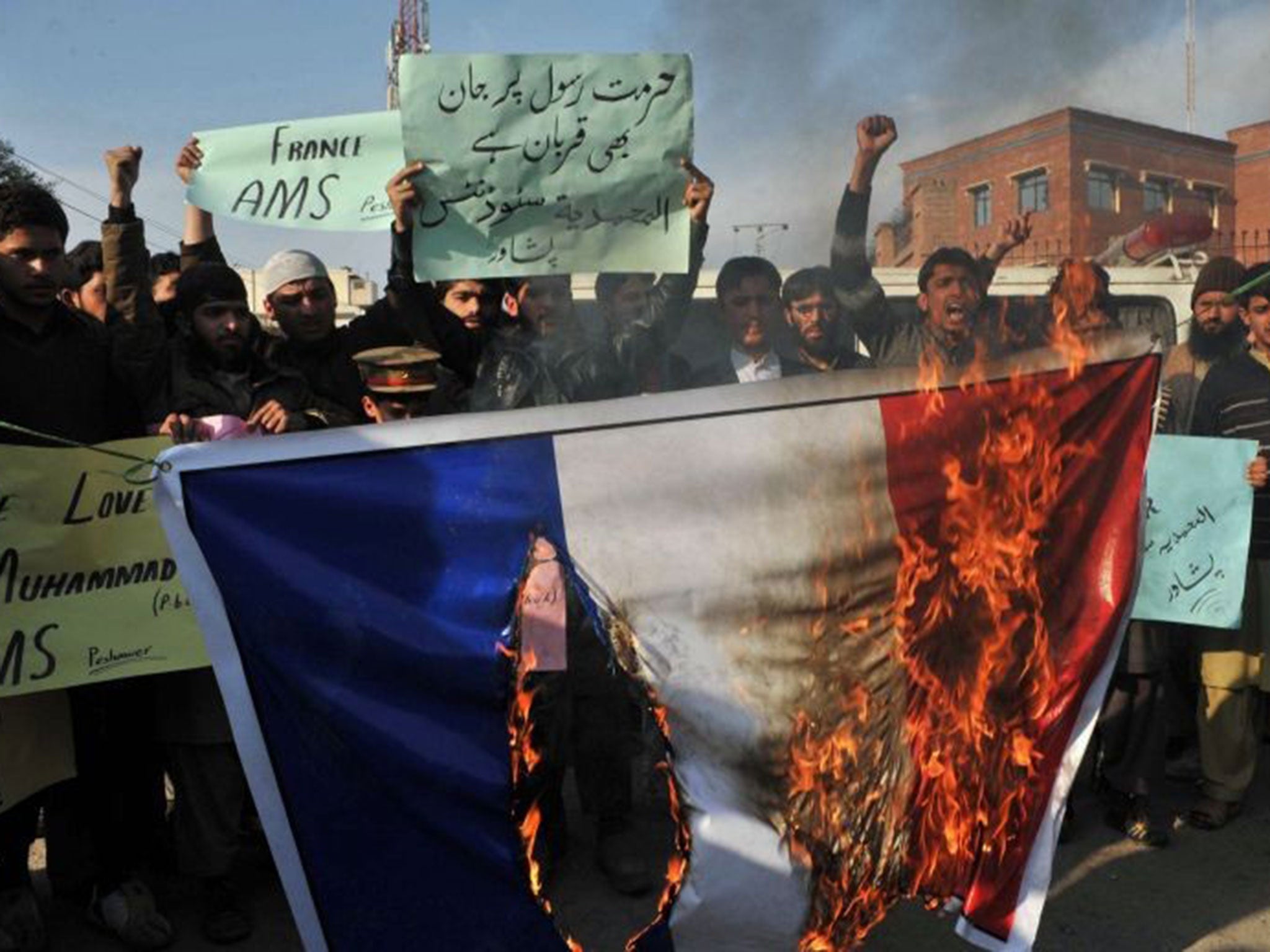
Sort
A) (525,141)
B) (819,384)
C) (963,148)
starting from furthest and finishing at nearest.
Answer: (963,148) < (525,141) < (819,384)

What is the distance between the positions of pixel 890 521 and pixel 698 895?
3.07ft

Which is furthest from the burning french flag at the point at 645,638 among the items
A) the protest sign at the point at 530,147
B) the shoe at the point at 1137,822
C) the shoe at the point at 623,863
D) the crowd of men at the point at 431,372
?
the shoe at the point at 1137,822

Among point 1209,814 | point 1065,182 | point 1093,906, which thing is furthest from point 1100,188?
point 1093,906

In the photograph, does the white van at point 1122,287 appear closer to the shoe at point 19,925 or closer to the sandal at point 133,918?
the sandal at point 133,918

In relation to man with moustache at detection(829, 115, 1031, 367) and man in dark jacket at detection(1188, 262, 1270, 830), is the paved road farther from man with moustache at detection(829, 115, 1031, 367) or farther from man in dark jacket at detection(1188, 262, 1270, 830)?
man with moustache at detection(829, 115, 1031, 367)

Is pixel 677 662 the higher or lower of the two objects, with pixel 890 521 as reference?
lower

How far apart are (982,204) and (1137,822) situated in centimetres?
343

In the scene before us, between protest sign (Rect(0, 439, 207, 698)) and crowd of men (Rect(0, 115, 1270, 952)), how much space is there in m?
0.26

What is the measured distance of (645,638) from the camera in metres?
2.39

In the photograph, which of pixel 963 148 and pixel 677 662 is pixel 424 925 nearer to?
pixel 677 662

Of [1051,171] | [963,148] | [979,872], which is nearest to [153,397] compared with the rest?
[979,872]

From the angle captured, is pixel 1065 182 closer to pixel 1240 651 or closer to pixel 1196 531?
pixel 1196 531

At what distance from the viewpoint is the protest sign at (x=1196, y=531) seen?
3824 mm

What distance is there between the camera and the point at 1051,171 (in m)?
5.17
